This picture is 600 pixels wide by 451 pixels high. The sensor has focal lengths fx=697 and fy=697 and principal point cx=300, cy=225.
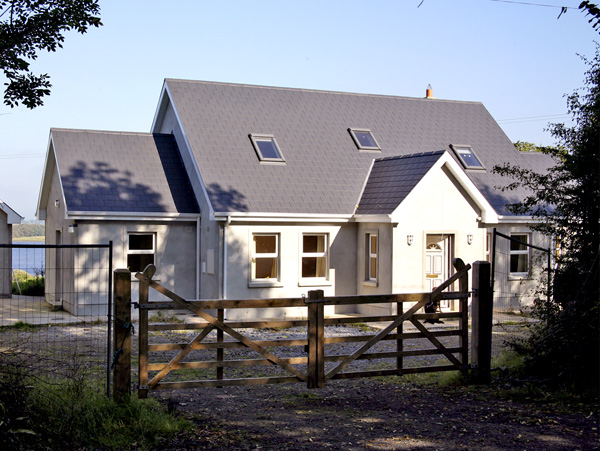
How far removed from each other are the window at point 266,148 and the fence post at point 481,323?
1272 cm

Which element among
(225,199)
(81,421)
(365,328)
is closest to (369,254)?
(365,328)

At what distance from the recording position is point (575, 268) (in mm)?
11148

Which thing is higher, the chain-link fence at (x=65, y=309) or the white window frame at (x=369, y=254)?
the white window frame at (x=369, y=254)

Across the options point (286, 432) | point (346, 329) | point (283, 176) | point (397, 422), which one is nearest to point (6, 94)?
point (286, 432)

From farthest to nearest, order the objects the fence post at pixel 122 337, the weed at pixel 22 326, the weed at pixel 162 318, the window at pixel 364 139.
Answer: the window at pixel 364 139 → the weed at pixel 162 318 → the weed at pixel 22 326 → the fence post at pixel 122 337

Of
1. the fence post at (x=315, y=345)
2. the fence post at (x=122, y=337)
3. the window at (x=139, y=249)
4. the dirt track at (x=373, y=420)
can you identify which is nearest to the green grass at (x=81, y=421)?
the fence post at (x=122, y=337)

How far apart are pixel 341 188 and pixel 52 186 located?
9.96 metres

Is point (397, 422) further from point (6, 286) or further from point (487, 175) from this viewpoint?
point (6, 286)

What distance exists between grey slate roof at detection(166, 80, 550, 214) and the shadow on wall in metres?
1.99

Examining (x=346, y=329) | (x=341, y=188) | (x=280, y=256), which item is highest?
(x=341, y=188)

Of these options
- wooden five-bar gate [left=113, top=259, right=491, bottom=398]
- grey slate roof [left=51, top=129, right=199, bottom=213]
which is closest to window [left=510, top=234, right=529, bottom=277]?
grey slate roof [left=51, top=129, right=199, bottom=213]

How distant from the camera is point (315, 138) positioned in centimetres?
2428

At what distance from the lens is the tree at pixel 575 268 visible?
9.99 m

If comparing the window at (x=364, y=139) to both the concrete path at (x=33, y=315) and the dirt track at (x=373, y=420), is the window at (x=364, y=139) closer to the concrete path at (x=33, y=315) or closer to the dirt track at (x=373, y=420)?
the concrete path at (x=33, y=315)
